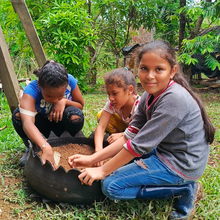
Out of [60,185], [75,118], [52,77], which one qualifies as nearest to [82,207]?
[60,185]

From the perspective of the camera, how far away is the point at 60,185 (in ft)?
4.95

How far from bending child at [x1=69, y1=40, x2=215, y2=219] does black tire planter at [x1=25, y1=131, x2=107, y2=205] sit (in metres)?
0.06

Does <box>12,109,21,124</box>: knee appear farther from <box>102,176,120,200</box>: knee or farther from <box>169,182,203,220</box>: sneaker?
<box>169,182,203,220</box>: sneaker

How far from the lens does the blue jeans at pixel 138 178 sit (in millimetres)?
1473

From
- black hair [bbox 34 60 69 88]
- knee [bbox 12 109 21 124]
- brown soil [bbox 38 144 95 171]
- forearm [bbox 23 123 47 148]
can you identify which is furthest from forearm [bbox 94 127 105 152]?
knee [bbox 12 109 21 124]

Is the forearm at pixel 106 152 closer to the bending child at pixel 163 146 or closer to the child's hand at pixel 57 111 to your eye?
the bending child at pixel 163 146

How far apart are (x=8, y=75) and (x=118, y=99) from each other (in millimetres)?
983

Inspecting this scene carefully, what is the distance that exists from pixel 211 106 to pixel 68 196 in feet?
13.3

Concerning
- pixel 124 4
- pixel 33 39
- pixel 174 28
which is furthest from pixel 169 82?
pixel 174 28

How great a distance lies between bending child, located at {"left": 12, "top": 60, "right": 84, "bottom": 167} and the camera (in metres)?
1.77

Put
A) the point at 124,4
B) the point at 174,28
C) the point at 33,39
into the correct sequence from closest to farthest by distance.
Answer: the point at 33,39 < the point at 124,4 < the point at 174,28

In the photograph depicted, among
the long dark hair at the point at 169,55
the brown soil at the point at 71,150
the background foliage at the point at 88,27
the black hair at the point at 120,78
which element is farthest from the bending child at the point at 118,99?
the background foliage at the point at 88,27

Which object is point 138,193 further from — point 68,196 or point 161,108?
point 161,108

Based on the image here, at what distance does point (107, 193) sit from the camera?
1509 millimetres
